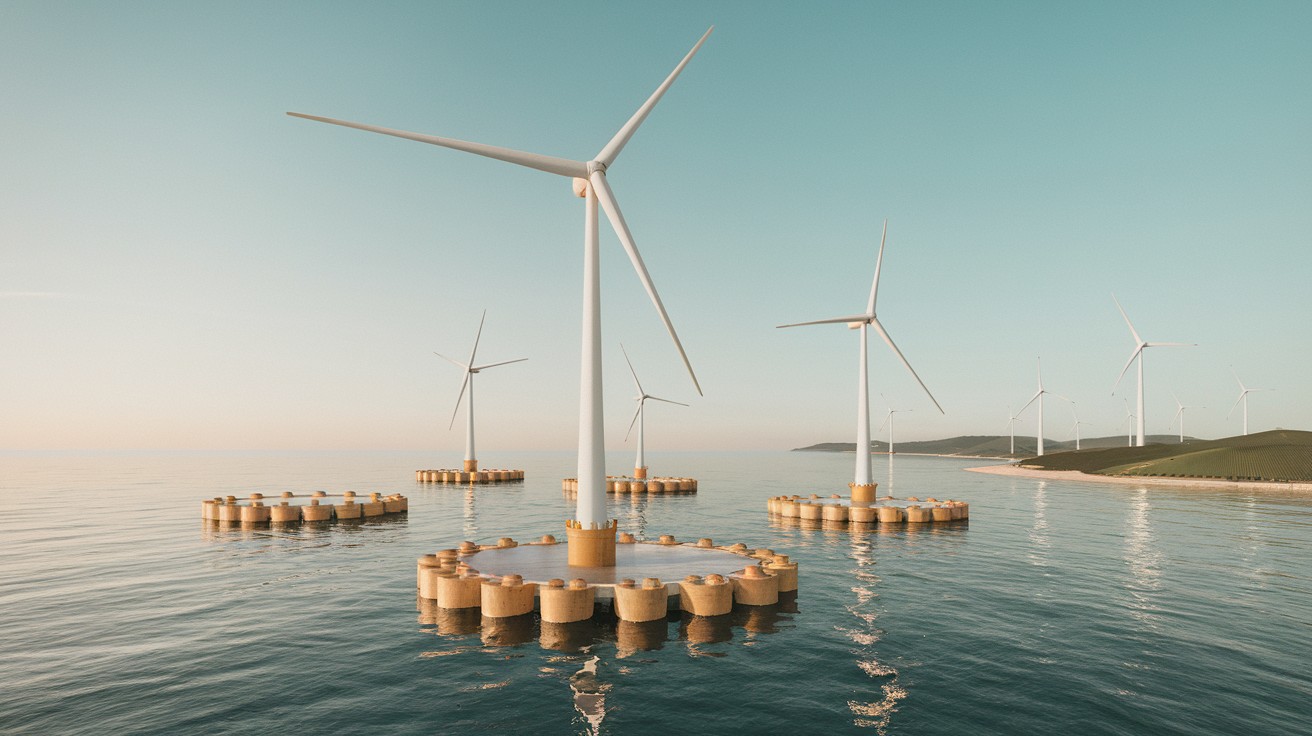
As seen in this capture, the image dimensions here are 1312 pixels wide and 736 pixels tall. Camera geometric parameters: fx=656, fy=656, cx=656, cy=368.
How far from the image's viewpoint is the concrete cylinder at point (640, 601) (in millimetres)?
29188

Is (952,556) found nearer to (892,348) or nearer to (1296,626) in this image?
(1296,626)

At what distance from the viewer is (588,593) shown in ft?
96.0

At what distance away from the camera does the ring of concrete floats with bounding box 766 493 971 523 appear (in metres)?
66.6

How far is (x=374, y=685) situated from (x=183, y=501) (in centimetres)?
9994

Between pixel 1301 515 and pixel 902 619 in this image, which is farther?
pixel 1301 515

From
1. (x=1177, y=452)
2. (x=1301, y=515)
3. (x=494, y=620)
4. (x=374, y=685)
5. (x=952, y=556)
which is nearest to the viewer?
(x=374, y=685)

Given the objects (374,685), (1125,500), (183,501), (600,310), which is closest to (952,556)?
(600,310)

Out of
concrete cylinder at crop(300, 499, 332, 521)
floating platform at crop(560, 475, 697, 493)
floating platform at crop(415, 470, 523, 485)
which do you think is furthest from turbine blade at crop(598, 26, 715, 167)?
floating platform at crop(415, 470, 523, 485)

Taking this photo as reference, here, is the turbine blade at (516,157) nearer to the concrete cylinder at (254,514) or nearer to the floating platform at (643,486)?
the concrete cylinder at (254,514)

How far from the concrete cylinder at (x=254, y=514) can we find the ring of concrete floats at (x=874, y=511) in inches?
2149

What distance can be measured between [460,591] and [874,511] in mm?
47847

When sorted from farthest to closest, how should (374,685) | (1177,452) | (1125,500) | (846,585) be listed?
(1177,452)
(1125,500)
(846,585)
(374,685)

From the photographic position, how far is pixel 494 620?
97.7 ft

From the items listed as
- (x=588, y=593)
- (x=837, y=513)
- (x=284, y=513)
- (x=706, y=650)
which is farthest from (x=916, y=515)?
(x=284, y=513)
